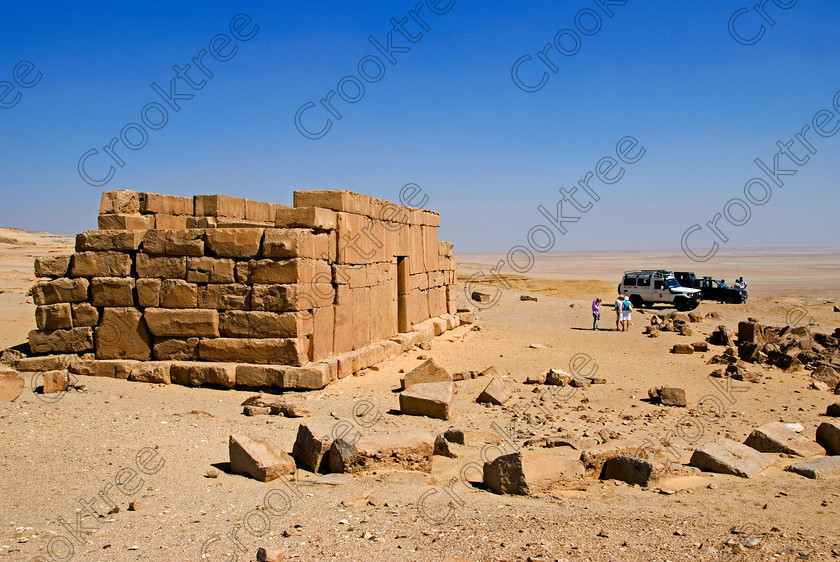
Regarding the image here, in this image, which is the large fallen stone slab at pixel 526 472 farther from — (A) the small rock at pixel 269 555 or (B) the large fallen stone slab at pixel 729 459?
(A) the small rock at pixel 269 555

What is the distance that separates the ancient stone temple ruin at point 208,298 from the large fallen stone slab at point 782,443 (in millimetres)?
6179

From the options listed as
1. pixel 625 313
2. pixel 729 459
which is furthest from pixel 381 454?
pixel 625 313

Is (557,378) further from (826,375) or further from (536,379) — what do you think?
(826,375)

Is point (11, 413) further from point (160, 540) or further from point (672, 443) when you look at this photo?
point (672, 443)

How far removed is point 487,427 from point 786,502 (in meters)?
4.03

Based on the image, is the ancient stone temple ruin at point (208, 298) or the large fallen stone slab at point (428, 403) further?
the ancient stone temple ruin at point (208, 298)

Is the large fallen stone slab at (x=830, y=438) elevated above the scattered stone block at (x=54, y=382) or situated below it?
below

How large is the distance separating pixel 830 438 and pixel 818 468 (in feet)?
5.67

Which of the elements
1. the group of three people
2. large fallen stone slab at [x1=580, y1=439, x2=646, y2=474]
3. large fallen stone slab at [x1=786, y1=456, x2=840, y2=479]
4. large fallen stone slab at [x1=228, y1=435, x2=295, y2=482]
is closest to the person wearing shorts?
the group of three people

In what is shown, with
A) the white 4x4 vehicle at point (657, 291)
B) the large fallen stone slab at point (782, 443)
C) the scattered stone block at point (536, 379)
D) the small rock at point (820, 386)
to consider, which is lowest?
the small rock at point (820, 386)

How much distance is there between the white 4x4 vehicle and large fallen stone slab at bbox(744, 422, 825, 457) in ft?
70.0

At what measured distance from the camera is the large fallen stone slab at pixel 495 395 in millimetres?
10742

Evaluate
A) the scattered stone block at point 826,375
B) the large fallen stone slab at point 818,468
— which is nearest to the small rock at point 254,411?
the large fallen stone slab at point 818,468

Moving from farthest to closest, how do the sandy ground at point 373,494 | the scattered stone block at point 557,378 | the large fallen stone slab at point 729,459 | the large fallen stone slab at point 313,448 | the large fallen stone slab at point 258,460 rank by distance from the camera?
the scattered stone block at point 557,378 → the large fallen stone slab at point 729,459 → the large fallen stone slab at point 313,448 → the large fallen stone slab at point 258,460 → the sandy ground at point 373,494
